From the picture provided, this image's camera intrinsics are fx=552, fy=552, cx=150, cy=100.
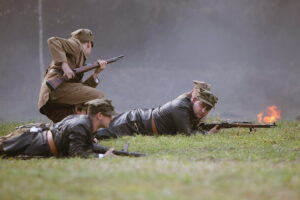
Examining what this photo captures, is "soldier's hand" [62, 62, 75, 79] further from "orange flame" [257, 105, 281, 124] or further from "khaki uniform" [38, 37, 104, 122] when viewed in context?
"orange flame" [257, 105, 281, 124]

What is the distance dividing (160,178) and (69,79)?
430 cm

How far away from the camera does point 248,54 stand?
17125 millimetres

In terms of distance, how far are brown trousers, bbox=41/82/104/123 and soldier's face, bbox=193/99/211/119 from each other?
154cm

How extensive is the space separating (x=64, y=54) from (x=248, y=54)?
387 inches

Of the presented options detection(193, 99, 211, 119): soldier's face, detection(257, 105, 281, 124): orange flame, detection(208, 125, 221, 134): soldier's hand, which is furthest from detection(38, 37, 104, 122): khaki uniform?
detection(257, 105, 281, 124): orange flame

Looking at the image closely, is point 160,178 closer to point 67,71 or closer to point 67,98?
point 67,71

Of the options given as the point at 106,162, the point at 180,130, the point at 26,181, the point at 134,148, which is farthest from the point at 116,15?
the point at 26,181

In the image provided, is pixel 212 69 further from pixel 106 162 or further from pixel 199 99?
pixel 106 162

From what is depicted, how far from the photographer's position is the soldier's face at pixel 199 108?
8859mm

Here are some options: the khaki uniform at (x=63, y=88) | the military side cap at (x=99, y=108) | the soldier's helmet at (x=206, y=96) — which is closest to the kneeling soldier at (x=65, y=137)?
the military side cap at (x=99, y=108)

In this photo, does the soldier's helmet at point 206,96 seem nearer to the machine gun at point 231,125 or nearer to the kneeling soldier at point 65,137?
the machine gun at point 231,125

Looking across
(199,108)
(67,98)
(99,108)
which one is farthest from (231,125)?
(99,108)

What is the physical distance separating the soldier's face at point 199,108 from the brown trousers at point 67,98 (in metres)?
1.54

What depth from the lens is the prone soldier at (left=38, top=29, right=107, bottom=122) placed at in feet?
27.4
